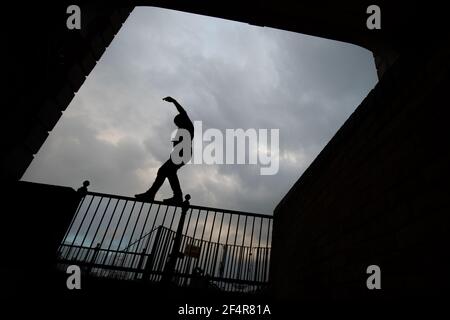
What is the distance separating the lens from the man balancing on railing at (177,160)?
4844mm

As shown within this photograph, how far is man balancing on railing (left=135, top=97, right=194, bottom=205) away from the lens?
4844 millimetres

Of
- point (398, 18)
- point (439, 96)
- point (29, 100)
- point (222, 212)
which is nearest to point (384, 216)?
point (439, 96)

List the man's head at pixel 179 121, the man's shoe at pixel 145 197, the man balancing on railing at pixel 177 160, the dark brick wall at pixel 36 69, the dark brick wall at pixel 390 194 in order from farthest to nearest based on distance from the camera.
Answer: the man's head at pixel 179 121, the man balancing on railing at pixel 177 160, the man's shoe at pixel 145 197, the dark brick wall at pixel 36 69, the dark brick wall at pixel 390 194

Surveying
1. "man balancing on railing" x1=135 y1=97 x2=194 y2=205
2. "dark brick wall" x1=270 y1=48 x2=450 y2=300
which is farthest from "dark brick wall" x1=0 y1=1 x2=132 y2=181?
"dark brick wall" x1=270 y1=48 x2=450 y2=300

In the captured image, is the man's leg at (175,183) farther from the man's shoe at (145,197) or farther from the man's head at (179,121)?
the man's head at (179,121)

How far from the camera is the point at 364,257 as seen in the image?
2123mm

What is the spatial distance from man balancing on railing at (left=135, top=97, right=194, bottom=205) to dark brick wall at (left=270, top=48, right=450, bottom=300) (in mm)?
2796

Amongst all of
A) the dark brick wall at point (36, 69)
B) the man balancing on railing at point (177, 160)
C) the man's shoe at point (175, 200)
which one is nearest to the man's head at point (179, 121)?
the man balancing on railing at point (177, 160)

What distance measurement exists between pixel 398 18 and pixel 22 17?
21.2 feet

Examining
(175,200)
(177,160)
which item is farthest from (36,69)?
(175,200)

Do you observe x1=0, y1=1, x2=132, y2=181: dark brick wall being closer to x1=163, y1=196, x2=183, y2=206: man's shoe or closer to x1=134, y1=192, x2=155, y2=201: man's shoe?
x1=134, y1=192, x2=155, y2=201: man's shoe

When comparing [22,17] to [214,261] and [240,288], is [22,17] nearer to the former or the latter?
[214,261]

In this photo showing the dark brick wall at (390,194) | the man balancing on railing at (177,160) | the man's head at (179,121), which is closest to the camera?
the dark brick wall at (390,194)

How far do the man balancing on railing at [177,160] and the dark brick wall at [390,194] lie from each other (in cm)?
280
